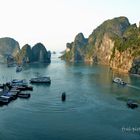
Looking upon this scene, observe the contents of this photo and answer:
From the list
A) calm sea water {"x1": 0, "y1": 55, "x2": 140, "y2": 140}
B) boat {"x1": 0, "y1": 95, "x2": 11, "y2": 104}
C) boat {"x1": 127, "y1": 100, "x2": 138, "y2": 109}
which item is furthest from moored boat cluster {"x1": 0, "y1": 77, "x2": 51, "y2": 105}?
boat {"x1": 127, "y1": 100, "x2": 138, "y2": 109}

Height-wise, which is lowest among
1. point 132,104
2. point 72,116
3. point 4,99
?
point 72,116

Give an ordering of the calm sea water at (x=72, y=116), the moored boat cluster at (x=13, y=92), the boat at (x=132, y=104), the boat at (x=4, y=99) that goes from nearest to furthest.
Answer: the calm sea water at (x=72, y=116)
the boat at (x=132, y=104)
the boat at (x=4, y=99)
the moored boat cluster at (x=13, y=92)

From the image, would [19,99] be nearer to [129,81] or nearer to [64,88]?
[64,88]

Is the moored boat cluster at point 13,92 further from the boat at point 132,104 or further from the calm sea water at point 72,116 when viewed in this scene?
the boat at point 132,104

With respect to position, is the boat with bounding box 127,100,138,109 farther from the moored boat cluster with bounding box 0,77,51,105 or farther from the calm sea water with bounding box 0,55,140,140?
the moored boat cluster with bounding box 0,77,51,105

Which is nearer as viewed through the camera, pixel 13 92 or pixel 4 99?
pixel 4 99

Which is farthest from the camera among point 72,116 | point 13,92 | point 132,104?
point 13,92

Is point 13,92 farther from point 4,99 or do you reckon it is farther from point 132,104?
point 132,104

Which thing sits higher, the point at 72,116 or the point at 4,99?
the point at 4,99

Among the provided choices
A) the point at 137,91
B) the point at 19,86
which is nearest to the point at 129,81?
the point at 137,91

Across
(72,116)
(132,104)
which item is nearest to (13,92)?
(72,116)

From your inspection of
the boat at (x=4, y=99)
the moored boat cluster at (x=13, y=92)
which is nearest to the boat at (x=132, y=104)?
the moored boat cluster at (x=13, y=92)
